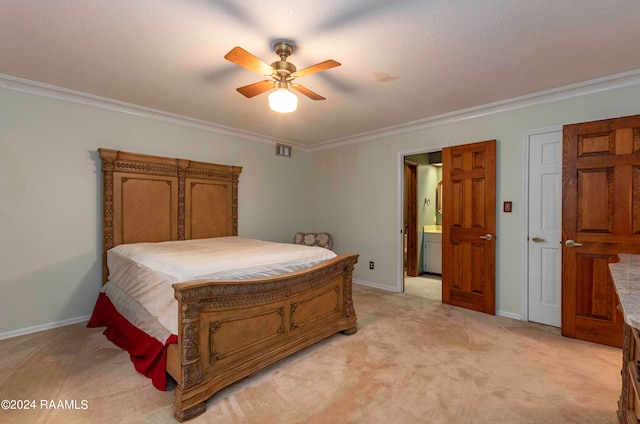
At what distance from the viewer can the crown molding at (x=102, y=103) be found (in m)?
2.81

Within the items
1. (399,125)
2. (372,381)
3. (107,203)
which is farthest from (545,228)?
(107,203)

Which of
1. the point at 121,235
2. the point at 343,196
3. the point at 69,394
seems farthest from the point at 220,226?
the point at 69,394

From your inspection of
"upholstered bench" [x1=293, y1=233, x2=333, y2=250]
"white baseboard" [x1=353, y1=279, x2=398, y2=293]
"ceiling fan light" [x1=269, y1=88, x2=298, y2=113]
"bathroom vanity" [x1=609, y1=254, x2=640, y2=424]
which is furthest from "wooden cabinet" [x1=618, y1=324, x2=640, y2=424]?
"upholstered bench" [x1=293, y1=233, x2=333, y2=250]

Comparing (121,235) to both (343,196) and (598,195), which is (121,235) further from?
(598,195)

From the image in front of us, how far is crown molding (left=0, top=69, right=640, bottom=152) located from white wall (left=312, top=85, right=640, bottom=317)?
51mm

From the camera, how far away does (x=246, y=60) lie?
193 cm

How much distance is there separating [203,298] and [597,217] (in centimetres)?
336

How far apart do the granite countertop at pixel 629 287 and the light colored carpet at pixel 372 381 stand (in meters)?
0.89

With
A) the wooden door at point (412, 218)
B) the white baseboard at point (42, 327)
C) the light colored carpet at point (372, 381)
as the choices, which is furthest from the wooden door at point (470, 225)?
the white baseboard at point (42, 327)

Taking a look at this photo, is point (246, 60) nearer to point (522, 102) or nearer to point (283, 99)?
point (283, 99)

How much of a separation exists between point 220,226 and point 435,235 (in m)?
3.78

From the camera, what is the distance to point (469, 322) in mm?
3211

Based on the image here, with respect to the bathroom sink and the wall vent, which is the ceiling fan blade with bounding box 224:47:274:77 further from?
the bathroom sink

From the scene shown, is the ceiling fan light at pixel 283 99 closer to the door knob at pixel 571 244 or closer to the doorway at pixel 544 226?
the doorway at pixel 544 226
